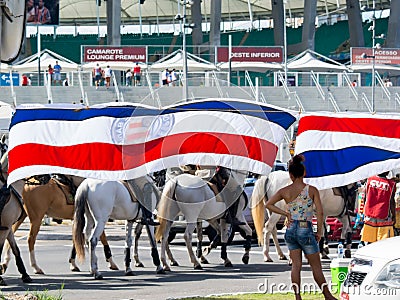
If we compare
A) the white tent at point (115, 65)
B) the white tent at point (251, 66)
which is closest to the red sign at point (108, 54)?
the white tent at point (115, 65)

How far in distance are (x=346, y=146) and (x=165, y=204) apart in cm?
410

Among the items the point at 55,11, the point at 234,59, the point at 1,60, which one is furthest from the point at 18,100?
the point at 1,60

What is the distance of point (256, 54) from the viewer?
63219mm

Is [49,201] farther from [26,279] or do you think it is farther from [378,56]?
[378,56]

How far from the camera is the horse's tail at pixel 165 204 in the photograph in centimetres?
2027

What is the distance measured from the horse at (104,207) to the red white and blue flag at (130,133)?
1.32 metres

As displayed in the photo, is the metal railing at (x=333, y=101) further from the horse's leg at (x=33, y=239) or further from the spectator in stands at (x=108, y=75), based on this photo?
the horse's leg at (x=33, y=239)

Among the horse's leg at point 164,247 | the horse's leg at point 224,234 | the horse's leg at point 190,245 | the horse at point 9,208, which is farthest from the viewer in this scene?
the horse's leg at point 224,234

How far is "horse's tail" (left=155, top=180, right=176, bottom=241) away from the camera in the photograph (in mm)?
20266

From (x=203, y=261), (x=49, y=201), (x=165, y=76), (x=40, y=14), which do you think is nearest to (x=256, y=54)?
(x=165, y=76)

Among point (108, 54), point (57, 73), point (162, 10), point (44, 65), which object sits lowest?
point (57, 73)

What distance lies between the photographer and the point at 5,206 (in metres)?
17.3

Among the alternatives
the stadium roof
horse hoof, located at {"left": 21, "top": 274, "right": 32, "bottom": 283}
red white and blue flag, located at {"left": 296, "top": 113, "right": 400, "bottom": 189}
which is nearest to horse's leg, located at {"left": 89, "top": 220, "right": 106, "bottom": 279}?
horse hoof, located at {"left": 21, "top": 274, "right": 32, "bottom": 283}

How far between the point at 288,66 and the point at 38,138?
147 feet
